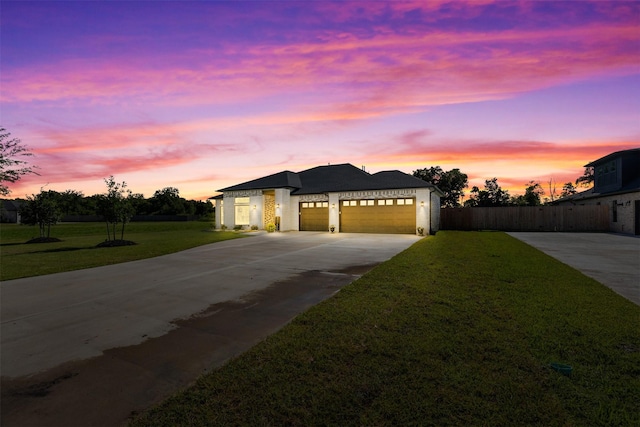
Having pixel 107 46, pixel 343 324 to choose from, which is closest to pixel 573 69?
pixel 343 324

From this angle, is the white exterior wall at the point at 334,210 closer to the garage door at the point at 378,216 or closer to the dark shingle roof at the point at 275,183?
the garage door at the point at 378,216

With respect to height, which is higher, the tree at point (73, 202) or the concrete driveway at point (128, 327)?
the tree at point (73, 202)

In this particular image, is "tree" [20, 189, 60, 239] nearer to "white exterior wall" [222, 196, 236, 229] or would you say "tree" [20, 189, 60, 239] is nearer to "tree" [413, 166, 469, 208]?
"white exterior wall" [222, 196, 236, 229]

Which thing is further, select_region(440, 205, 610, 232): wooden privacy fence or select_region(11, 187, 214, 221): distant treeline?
select_region(11, 187, 214, 221): distant treeline

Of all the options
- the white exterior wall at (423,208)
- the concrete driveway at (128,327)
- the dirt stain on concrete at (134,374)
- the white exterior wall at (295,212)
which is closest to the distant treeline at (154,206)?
the white exterior wall at (295,212)

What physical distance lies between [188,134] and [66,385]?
1857 centimetres

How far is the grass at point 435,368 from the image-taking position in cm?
230

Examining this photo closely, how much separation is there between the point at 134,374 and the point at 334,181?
21.7 meters

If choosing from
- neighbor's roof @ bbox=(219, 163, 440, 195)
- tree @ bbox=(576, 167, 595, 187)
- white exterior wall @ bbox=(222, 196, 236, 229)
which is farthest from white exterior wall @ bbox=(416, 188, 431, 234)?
tree @ bbox=(576, 167, 595, 187)

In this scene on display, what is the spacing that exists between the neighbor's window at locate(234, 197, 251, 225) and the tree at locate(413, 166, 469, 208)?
79.6ft

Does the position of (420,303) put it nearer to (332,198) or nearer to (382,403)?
(382,403)

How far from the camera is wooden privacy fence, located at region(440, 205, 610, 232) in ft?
69.5

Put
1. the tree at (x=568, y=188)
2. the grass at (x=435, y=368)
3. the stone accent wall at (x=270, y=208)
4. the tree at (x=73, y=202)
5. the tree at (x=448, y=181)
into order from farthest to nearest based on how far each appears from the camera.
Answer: the tree at (x=73, y=202)
the tree at (x=568, y=188)
the tree at (x=448, y=181)
the stone accent wall at (x=270, y=208)
the grass at (x=435, y=368)

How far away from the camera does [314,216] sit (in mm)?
22766
